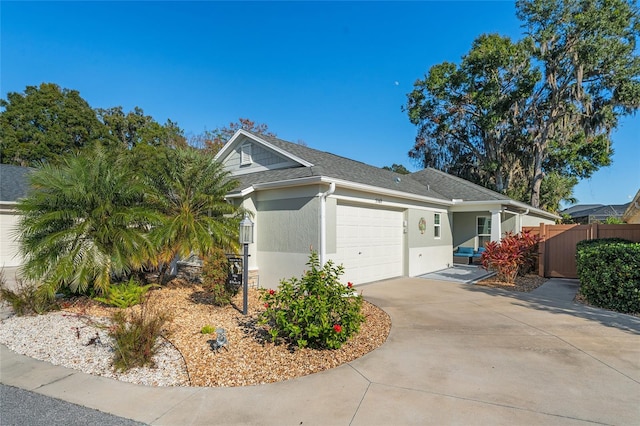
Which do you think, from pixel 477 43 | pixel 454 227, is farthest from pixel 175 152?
pixel 477 43

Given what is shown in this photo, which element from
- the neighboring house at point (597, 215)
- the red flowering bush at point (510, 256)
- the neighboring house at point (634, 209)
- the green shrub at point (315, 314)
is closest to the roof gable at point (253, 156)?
the green shrub at point (315, 314)

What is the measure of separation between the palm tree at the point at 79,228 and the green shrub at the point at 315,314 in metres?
3.77

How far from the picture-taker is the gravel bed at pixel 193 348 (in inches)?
157

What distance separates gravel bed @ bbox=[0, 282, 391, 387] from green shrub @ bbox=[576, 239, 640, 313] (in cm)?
499

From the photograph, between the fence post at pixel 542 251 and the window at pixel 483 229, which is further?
the window at pixel 483 229

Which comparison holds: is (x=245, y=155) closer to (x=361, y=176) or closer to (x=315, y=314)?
(x=361, y=176)

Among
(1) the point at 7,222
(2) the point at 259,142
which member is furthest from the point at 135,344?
(1) the point at 7,222

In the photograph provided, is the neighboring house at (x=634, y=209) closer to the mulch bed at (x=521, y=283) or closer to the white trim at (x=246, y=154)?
the mulch bed at (x=521, y=283)

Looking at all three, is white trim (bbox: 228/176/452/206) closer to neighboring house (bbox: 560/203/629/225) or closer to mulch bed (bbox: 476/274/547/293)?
mulch bed (bbox: 476/274/547/293)

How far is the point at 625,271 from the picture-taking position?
6.82 metres

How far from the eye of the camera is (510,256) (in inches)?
406

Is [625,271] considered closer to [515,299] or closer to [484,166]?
[515,299]

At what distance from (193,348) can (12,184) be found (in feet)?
52.4

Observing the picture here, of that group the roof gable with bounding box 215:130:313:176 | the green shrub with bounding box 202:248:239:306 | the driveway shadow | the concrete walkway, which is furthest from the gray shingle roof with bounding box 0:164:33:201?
the driveway shadow
